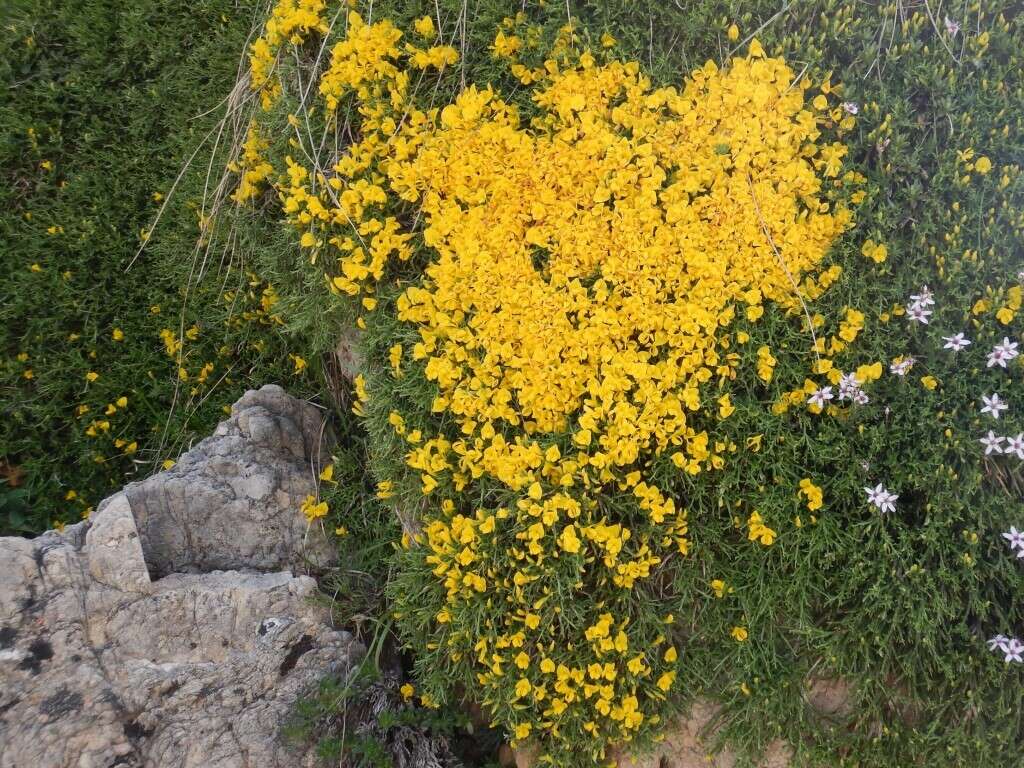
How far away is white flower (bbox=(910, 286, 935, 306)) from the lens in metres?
2.46

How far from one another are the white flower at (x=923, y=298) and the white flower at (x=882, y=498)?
0.51 m

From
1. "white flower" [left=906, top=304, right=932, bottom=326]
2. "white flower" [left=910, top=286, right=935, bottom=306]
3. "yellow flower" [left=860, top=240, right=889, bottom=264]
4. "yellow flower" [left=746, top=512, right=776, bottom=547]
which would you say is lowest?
"yellow flower" [left=746, top=512, right=776, bottom=547]

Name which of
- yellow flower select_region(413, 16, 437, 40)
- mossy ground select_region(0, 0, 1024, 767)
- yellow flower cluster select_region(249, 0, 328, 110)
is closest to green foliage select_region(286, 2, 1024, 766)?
mossy ground select_region(0, 0, 1024, 767)

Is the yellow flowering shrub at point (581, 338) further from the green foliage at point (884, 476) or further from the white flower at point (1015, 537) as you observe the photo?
the white flower at point (1015, 537)

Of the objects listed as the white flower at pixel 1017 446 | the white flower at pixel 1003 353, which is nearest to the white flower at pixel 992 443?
the white flower at pixel 1017 446

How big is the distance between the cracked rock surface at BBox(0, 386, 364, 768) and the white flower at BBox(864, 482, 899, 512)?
1625 millimetres

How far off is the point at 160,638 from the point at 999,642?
7.65 feet

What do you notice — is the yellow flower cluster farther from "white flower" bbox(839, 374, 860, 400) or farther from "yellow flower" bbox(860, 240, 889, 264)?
"white flower" bbox(839, 374, 860, 400)

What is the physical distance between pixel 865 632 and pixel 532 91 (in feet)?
6.20

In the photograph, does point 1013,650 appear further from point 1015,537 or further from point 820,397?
point 820,397

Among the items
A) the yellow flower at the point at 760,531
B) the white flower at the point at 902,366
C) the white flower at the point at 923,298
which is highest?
the white flower at the point at 923,298

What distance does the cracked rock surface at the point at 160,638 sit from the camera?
2.55 metres

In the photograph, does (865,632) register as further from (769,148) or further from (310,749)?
(310,749)

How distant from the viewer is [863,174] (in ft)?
8.88
